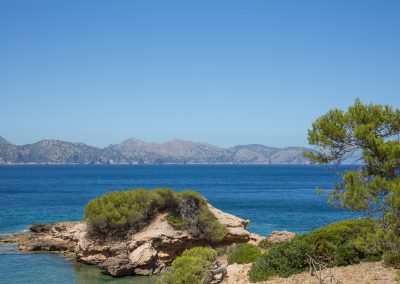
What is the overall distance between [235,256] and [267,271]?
6301 millimetres

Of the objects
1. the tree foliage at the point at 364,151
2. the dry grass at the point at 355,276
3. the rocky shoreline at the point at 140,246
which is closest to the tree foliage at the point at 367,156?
the tree foliage at the point at 364,151

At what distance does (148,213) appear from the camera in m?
36.2

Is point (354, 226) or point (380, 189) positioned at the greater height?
point (380, 189)

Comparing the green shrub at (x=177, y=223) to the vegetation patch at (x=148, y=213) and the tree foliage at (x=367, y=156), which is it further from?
the tree foliage at (x=367, y=156)

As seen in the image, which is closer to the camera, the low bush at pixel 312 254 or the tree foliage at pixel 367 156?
the tree foliage at pixel 367 156

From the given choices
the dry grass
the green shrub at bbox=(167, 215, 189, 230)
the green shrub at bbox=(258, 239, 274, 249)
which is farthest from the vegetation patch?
the dry grass

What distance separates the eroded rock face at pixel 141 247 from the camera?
3059cm

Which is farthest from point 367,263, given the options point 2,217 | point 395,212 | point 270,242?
point 2,217

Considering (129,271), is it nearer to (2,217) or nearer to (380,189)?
(380,189)

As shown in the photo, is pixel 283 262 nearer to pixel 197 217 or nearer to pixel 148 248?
pixel 148 248

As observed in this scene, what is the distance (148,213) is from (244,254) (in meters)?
11.2

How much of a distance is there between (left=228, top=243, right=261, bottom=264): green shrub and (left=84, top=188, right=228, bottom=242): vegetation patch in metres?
5.97

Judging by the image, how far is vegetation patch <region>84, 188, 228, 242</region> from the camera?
34562mm

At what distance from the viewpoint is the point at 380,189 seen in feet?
49.4
